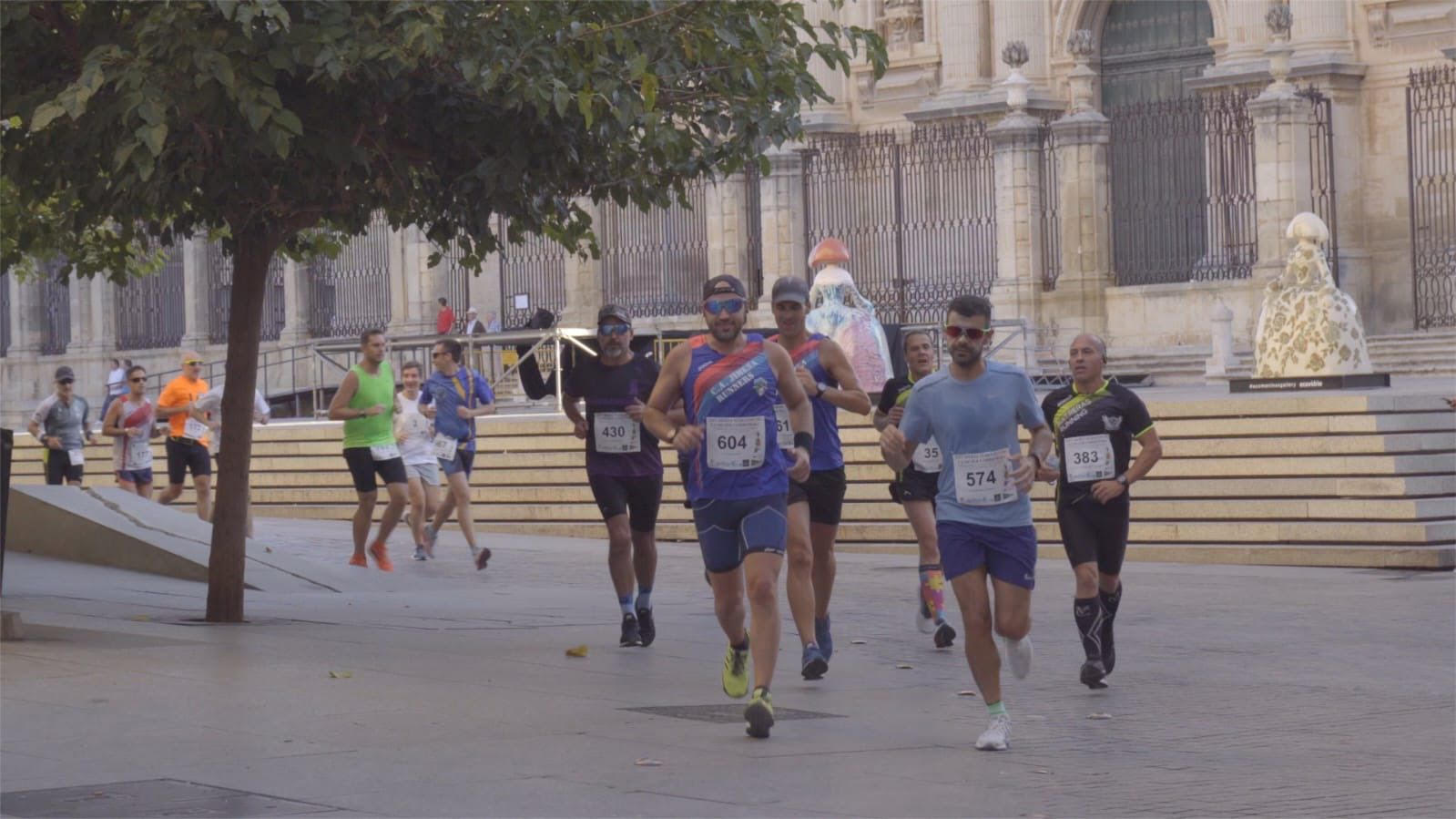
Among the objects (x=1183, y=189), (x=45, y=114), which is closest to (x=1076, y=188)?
(x=1183, y=189)

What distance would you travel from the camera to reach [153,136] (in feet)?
36.4

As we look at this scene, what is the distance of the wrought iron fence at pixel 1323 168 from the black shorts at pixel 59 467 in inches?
559

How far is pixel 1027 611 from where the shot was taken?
363 inches

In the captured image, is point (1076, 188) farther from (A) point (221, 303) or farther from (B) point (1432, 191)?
(A) point (221, 303)

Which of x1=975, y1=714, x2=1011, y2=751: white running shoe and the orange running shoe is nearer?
x1=975, y1=714, x2=1011, y2=751: white running shoe

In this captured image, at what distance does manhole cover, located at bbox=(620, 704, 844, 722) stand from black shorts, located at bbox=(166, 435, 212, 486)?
11.7 metres

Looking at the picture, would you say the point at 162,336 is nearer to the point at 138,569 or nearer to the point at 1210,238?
the point at 1210,238

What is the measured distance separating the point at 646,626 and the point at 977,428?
3709 millimetres

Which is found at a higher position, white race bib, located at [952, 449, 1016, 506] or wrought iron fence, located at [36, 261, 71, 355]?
wrought iron fence, located at [36, 261, 71, 355]

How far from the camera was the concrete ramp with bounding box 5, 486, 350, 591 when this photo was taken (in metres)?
16.5

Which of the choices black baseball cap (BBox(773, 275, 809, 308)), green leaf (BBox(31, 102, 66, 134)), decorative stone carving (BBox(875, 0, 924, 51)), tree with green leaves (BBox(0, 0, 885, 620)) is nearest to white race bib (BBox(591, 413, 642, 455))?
tree with green leaves (BBox(0, 0, 885, 620))

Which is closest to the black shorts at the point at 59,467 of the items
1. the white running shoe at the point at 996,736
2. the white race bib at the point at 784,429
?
the white race bib at the point at 784,429

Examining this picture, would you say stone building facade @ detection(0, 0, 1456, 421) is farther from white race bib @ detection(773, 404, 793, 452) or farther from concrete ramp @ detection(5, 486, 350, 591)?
white race bib @ detection(773, 404, 793, 452)

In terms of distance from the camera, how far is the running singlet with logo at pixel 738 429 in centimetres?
960
